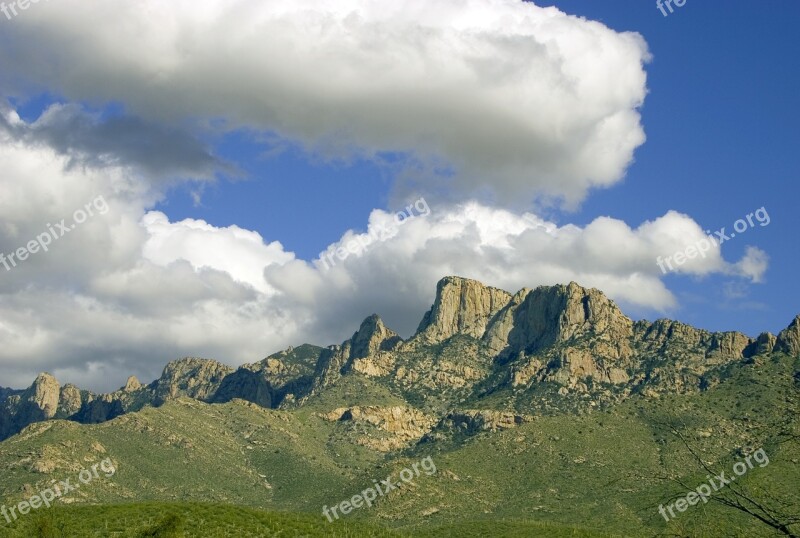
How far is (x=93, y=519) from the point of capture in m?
90.1

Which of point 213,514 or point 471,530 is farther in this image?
point 471,530

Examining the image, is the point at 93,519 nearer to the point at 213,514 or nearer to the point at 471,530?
the point at 213,514

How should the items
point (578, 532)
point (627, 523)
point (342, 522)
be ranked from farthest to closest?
point (627, 523) < point (578, 532) < point (342, 522)

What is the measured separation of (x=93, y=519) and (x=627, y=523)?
129 meters

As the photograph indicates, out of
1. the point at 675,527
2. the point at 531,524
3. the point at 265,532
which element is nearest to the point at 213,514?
the point at 265,532

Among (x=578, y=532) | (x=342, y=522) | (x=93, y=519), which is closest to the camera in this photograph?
(x=93, y=519)

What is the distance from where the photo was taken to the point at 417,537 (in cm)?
13100

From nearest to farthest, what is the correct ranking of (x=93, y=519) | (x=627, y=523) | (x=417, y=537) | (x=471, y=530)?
(x=93, y=519) < (x=417, y=537) < (x=471, y=530) < (x=627, y=523)

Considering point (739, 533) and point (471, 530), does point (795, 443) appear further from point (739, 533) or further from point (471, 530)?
point (471, 530)

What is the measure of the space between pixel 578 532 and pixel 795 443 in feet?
353

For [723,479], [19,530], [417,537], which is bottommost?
[723,479]

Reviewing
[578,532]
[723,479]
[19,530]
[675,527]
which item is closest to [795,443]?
[723,479]

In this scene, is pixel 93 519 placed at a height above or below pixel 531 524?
above

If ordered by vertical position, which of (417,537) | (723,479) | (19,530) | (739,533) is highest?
(19,530)
